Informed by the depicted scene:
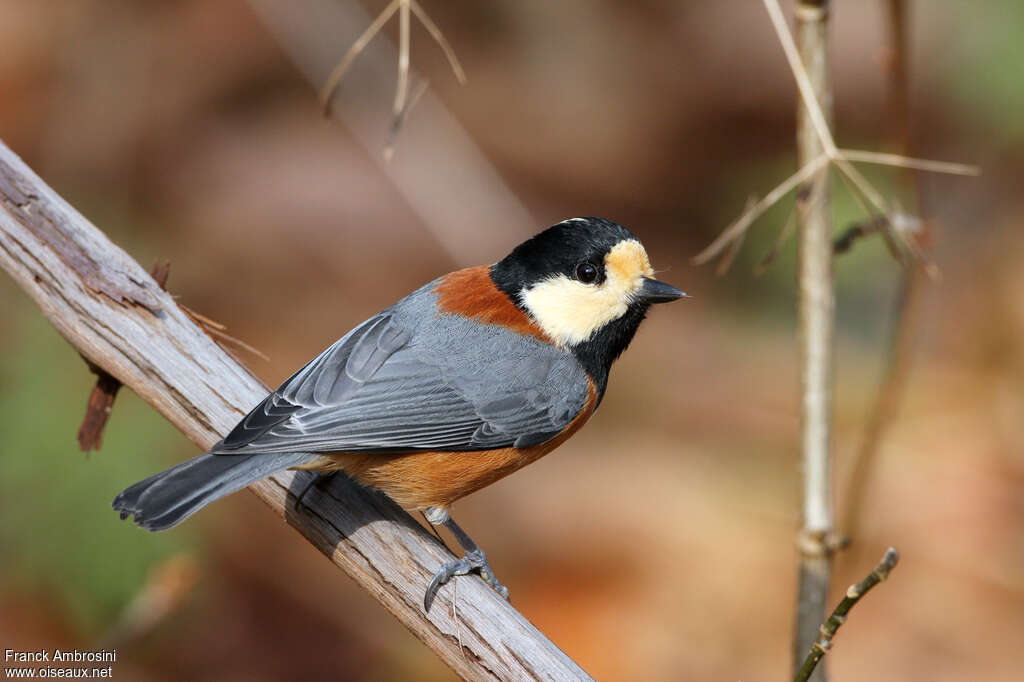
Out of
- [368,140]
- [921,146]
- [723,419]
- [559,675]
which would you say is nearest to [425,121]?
[368,140]

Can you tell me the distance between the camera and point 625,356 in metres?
6.00

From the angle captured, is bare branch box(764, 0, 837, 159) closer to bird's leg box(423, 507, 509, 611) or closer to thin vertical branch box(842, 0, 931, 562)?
thin vertical branch box(842, 0, 931, 562)

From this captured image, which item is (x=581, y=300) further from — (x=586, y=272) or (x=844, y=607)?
(x=844, y=607)

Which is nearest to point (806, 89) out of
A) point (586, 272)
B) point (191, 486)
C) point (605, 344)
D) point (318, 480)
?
point (586, 272)

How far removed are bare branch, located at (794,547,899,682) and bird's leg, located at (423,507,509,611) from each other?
845mm

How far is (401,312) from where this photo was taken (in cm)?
290

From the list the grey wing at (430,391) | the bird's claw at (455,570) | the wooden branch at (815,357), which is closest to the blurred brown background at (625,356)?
the grey wing at (430,391)

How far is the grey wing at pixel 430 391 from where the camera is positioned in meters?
2.54

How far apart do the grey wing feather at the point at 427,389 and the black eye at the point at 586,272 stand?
22 cm

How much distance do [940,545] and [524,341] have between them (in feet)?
9.48

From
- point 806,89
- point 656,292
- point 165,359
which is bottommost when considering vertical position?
point 656,292

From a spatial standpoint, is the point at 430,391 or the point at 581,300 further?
the point at 581,300

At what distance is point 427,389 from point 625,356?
339cm

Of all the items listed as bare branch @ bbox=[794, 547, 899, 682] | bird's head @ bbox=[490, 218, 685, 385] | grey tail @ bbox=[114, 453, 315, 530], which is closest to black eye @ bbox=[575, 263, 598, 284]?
bird's head @ bbox=[490, 218, 685, 385]
